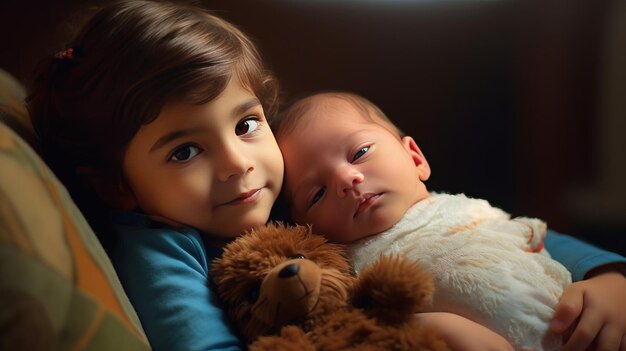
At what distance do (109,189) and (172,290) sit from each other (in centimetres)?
23

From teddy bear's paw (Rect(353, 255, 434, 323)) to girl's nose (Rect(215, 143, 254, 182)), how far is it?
258mm

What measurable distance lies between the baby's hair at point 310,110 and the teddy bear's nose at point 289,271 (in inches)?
14.6

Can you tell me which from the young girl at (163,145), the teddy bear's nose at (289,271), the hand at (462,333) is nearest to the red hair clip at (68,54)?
the young girl at (163,145)

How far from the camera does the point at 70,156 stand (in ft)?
2.97

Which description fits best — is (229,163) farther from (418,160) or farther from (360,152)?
(418,160)

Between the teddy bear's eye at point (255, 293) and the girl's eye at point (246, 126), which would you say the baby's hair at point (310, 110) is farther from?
the teddy bear's eye at point (255, 293)

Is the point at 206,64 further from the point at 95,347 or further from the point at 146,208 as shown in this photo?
the point at 95,347

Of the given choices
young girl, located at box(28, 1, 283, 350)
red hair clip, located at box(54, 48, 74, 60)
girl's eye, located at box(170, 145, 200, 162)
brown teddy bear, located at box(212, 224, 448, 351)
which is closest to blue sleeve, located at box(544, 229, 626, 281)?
brown teddy bear, located at box(212, 224, 448, 351)

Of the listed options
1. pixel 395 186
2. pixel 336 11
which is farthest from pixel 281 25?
pixel 395 186

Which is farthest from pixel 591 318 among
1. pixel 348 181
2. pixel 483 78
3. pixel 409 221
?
pixel 483 78

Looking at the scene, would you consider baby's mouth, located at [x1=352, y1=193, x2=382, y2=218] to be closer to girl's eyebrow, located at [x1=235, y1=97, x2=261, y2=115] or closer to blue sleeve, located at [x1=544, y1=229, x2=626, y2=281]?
girl's eyebrow, located at [x1=235, y1=97, x2=261, y2=115]

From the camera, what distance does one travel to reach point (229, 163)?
0.81 meters

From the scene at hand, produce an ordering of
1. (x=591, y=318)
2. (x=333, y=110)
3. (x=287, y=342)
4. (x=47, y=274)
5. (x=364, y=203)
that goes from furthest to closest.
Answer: (x=333, y=110), (x=364, y=203), (x=591, y=318), (x=287, y=342), (x=47, y=274)

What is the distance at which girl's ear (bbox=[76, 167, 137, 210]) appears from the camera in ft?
2.91
